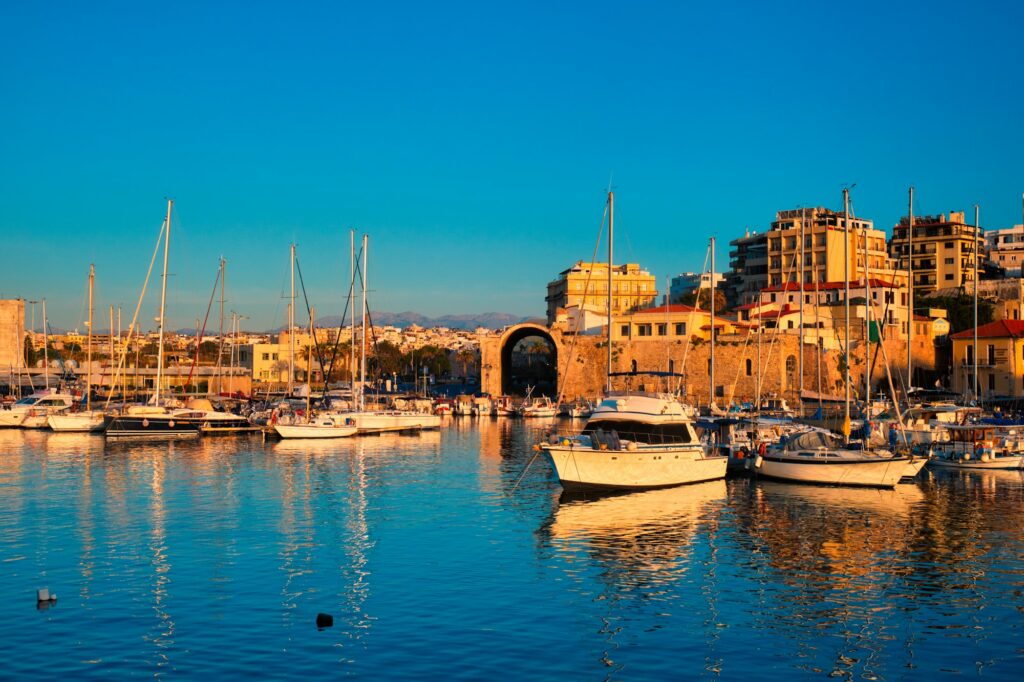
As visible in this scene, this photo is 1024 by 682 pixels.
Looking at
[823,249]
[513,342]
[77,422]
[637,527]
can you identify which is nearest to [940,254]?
[823,249]

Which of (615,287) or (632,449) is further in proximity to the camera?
(615,287)

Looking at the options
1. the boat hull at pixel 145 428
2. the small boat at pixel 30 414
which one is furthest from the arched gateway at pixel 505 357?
the boat hull at pixel 145 428

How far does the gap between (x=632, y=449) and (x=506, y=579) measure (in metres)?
9.86

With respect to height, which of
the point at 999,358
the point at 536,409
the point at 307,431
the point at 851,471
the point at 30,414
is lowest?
the point at 851,471

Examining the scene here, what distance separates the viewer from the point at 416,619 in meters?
16.0

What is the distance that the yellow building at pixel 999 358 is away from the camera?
2451 inches

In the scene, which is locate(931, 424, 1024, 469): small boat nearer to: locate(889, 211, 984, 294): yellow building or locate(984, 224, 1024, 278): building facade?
locate(889, 211, 984, 294): yellow building

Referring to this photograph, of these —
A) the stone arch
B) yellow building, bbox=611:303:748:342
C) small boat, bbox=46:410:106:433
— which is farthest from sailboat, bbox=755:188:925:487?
the stone arch

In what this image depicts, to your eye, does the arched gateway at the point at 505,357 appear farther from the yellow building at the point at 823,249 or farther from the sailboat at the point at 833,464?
the sailboat at the point at 833,464

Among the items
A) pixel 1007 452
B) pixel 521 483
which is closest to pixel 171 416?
pixel 521 483

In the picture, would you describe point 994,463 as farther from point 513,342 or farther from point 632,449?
point 513,342

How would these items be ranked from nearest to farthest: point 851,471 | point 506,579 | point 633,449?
1. point 506,579
2. point 633,449
3. point 851,471

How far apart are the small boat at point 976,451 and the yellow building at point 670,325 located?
33.6m

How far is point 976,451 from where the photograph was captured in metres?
35.6
